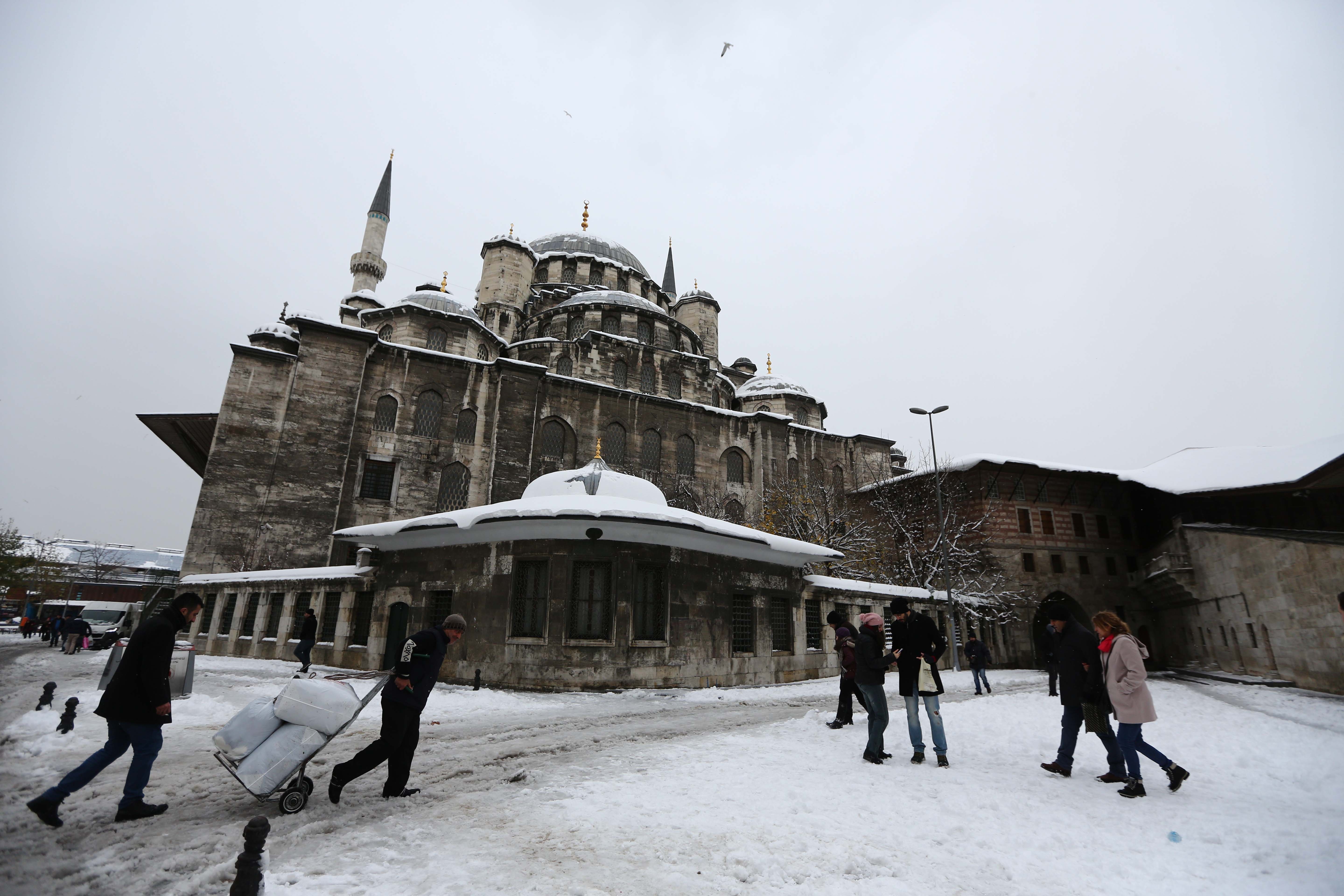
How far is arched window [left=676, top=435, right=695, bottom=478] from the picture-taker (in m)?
32.1

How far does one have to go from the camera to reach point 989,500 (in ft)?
90.2

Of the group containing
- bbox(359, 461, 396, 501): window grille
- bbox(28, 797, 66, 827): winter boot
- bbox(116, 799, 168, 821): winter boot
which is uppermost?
bbox(359, 461, 396, 501): window grille

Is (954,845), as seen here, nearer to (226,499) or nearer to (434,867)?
(434,867)

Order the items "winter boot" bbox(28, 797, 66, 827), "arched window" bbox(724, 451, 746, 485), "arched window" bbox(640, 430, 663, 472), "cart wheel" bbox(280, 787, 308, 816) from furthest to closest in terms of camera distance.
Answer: "arched window" bbox(724, 451, 746, 485), "arched window" bbox(640, 430, 663, 472), "cart wheel" bbox(280, 787, 308, 816), "winter boot" bbox(28, 797, 66, 827)

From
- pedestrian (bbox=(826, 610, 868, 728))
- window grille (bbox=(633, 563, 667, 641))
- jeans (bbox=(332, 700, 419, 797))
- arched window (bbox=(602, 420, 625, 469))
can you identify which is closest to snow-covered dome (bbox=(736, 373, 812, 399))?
arched window (bbox=(602, 420, 625, 469))

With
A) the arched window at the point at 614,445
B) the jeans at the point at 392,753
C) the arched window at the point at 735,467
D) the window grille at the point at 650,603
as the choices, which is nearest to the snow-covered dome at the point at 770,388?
the arched window at the point at 735,467

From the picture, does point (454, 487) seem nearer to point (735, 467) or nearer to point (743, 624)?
point (735, 467)

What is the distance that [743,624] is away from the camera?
1405 centimetres

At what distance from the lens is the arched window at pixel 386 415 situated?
26.1 metres

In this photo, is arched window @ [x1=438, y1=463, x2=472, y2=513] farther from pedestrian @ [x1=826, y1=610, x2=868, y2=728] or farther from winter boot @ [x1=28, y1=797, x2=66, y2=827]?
winter boot @ [x1=28, y1=797, x2=66, y2=827]

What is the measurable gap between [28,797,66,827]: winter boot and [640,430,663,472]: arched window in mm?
27195

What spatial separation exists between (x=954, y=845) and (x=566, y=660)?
9.07m

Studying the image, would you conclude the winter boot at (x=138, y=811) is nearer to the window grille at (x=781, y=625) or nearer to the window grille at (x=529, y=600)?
the window grille at (x=529, y=600)

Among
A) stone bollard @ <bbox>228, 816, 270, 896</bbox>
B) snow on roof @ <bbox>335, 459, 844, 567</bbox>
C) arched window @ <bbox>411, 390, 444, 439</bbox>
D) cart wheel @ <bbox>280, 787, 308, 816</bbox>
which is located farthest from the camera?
arched window @ <bbox>411, 390, 444, 439</bbox>
